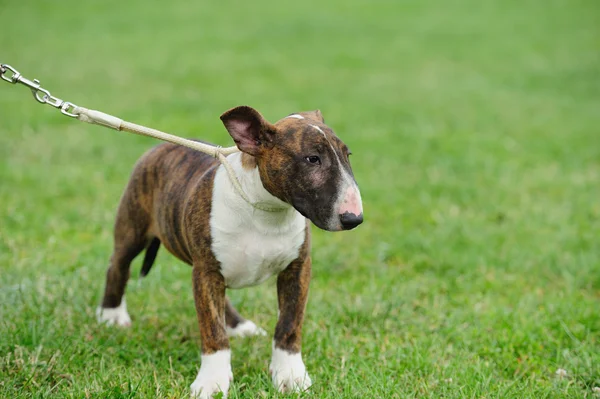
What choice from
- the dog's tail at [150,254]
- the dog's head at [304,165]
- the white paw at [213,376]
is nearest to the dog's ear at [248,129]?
the dog's head at [304,165]

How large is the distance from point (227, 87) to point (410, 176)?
209 inches

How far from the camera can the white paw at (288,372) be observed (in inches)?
150

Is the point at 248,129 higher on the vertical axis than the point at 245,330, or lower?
higher

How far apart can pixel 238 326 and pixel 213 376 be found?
0.92 metres

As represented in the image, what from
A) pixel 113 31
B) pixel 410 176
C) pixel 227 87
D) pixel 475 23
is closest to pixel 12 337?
pixel 410 176

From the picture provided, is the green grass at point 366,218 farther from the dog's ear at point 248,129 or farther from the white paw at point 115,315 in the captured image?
the dog's ear at point 248,129

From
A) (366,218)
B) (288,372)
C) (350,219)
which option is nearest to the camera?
(350,219)

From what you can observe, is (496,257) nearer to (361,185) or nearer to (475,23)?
(361,185)

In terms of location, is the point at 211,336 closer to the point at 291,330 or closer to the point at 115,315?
the point at 291,330

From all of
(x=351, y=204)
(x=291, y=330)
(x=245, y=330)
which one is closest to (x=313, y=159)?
(x=351, y=204)

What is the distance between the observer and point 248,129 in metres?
3.47

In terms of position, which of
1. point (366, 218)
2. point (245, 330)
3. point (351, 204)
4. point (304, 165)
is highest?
point (304, 165)

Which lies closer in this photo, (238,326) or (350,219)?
(350,219)

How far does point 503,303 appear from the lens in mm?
5180
